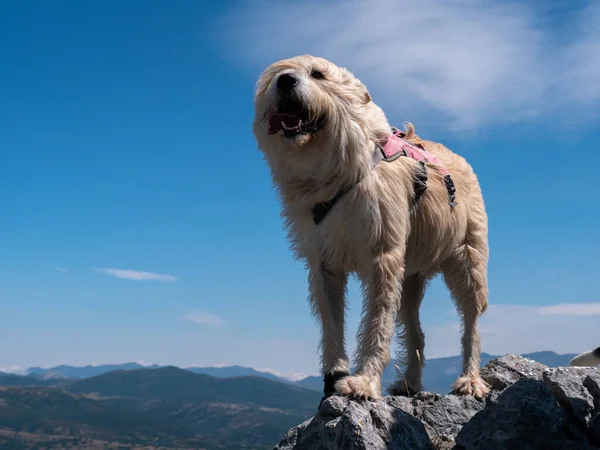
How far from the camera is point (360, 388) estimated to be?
27.6ft

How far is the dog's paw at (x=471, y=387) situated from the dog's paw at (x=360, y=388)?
2.40 meters

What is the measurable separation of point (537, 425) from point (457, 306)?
3.11 m

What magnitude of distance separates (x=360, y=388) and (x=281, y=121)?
3749 mm

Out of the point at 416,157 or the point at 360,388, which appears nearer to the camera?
the point at 360,388

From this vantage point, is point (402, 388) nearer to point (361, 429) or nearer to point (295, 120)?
point (361, 429)

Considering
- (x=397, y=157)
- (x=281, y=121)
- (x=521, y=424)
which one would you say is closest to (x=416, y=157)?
(x=397, y=157)

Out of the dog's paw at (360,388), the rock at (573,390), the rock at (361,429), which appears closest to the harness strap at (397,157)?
the dog's paw at (360,388)

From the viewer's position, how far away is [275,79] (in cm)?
828

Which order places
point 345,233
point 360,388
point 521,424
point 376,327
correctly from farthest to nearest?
point 345,233 → point 376,327 → point 360,388 → point 521,424

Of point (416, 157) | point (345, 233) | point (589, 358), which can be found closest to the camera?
point (345, 233)

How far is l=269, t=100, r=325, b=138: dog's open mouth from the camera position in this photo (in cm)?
827

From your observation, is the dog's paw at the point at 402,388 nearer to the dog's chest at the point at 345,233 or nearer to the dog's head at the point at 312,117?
the dog's chest at the point at 345,233

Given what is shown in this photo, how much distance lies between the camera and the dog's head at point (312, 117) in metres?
8.23

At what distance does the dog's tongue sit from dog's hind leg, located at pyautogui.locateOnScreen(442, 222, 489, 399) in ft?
13.9
